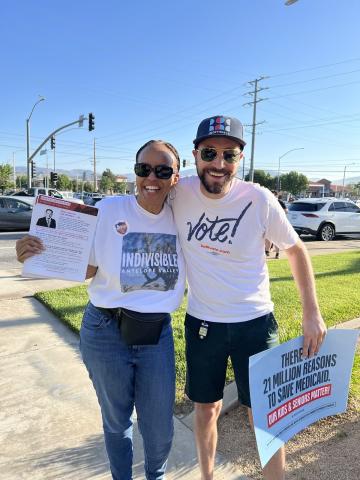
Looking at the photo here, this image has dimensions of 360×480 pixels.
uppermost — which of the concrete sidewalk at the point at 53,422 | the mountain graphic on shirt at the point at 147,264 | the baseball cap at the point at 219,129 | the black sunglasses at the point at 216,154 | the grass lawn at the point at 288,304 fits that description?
the baseball cap at the point at 219,129

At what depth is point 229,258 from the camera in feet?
6.61

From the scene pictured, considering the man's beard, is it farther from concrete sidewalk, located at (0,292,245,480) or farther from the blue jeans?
concrete sidewalk, located at (0,292,245,480)

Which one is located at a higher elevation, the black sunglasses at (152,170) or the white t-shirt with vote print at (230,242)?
the black sunglasses at (152,170)

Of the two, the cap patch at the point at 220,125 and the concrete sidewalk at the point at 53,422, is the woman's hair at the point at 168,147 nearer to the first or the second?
the cap patch at the point at 220,125

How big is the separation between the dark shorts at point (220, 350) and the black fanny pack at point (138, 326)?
1.05ft

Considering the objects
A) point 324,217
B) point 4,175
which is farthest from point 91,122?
point 4,175

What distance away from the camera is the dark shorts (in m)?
2.06

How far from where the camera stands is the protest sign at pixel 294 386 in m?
1.95

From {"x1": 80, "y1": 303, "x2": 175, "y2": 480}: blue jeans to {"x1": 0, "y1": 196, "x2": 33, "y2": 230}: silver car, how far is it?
15.0 m

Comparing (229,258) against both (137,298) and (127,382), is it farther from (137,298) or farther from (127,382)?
(127,382)

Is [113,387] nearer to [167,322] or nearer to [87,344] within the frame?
[87,344]

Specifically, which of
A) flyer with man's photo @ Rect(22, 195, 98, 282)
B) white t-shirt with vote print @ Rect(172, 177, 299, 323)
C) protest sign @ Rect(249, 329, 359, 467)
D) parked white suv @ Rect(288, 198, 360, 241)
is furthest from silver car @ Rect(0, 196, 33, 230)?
protest sign @ Rect(249, 329, 359, 467)

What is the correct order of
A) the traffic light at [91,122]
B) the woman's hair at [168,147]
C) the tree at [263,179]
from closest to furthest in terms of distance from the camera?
1. the woman's hair at [168,147]
2. the traffic light at [91,122]
3. the tree at [263,179]

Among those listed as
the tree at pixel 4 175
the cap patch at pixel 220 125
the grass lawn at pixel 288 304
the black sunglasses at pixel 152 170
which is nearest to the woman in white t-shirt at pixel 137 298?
the black sunglasses at pixel 152 170
